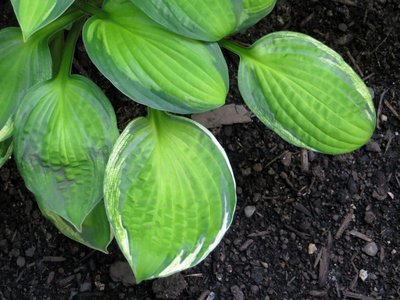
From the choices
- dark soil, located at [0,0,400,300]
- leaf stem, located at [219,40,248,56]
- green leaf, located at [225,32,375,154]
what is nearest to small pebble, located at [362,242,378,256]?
dark soil, located at [0,0,400,300]

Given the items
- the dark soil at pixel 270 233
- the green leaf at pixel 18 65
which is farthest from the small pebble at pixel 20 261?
the green leaf at pixel 18 65

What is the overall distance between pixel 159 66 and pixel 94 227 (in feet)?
1.21

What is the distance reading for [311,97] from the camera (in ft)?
3.42

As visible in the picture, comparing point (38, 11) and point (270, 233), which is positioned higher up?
point (38, 11)

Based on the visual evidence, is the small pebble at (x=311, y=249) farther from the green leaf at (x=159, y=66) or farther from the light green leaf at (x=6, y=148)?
the light green leaf at (x=6, y=148)

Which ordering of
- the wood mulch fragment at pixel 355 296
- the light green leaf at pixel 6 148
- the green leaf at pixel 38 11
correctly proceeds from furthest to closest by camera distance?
1. the wood mulch fragment at pixel 355 296
2. the light green leaf at pixel 6 148
3. the green leaf at pixel 38 11

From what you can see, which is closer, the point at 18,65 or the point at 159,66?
the point at 159,66

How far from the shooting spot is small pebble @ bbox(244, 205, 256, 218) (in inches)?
56.6

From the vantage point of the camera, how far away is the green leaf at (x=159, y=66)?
0.99 m

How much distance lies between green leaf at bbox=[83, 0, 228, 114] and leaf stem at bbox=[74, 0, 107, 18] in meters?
0.06

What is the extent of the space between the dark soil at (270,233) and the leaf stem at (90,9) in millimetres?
312

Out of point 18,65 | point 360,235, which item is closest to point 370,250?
point 360,235

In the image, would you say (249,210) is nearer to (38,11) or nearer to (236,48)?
(236,48)

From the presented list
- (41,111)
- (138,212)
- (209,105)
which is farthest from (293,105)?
(41,111)
